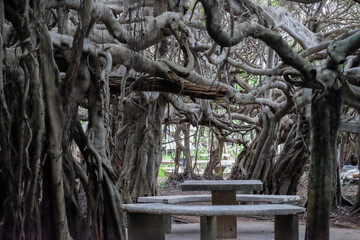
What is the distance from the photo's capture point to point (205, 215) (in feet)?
15.9

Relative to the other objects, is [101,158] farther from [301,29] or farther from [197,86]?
[301,29]

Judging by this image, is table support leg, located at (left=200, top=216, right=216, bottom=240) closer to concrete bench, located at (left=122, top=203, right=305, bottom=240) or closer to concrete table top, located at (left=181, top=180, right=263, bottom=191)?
concrete bench, located at (left=122, top=203, right=305, bottom=240)

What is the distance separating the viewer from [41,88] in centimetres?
401

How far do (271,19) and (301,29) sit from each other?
0.86 metres

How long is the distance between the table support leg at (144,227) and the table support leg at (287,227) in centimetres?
124

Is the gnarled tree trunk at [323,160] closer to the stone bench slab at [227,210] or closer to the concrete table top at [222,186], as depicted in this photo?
the stone bench slab at [227,210]

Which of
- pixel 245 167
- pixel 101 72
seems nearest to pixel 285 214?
pixel 101 72

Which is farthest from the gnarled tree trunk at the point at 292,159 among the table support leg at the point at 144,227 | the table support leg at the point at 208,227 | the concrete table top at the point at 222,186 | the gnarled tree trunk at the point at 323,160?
the table support leg at the point at 208,227

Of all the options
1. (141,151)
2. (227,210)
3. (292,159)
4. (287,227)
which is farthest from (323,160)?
(292,159)

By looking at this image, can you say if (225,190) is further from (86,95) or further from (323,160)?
(86,95)

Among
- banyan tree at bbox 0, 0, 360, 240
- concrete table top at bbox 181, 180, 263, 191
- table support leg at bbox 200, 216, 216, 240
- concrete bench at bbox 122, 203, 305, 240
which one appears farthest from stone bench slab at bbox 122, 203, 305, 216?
concrete table top at bbox 181, 180, 263, 191

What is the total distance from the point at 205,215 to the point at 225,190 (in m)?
1.55

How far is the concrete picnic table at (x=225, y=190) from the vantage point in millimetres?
6120

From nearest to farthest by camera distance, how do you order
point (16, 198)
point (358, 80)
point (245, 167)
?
point (16, 198), point (358, 80), point (245, 167)
